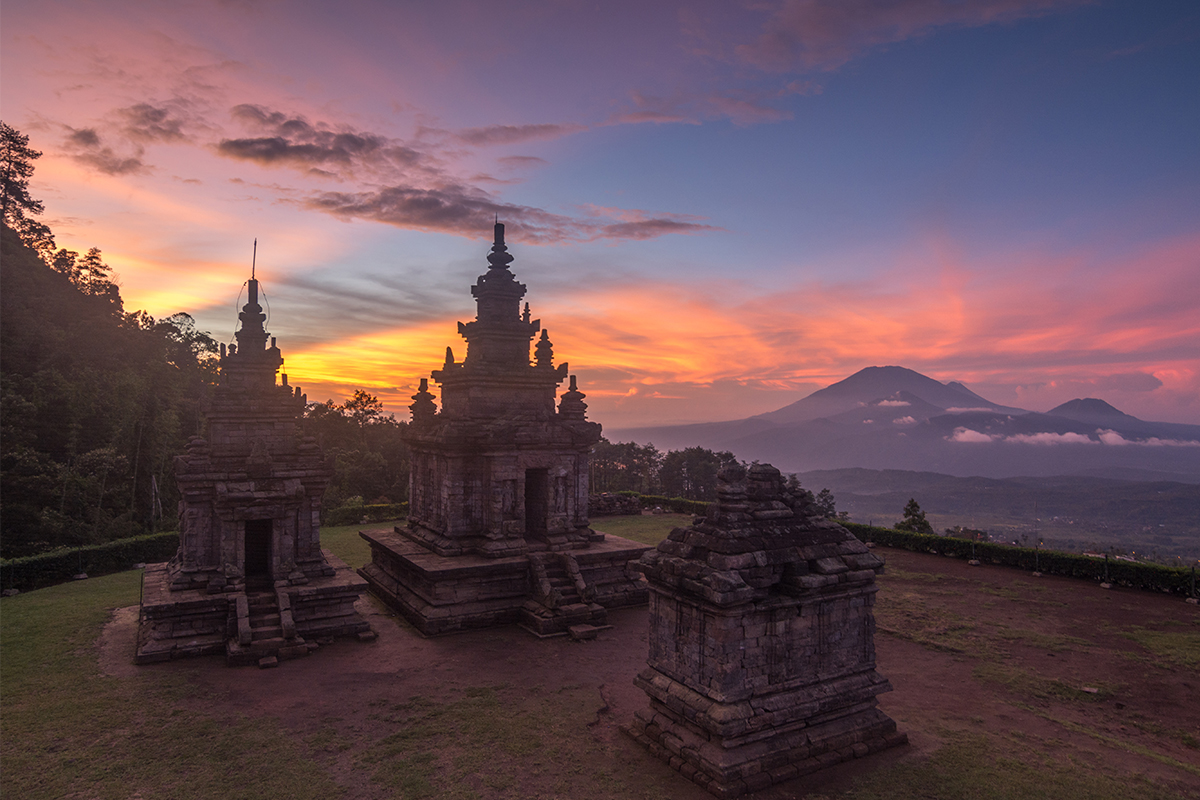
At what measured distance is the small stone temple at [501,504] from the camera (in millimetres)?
19234

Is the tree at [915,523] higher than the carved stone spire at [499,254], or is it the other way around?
the carved stone spire at [499,254]

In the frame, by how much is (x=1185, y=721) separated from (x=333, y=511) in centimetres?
3670

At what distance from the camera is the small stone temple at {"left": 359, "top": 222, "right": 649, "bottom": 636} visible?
757 inches

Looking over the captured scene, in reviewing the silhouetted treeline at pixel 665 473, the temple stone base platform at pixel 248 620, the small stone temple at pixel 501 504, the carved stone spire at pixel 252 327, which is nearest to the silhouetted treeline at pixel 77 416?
the carved stone spire at pixel 252 327

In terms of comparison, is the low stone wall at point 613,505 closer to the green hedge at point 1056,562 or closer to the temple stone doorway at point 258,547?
the green hedge at point 1056,562

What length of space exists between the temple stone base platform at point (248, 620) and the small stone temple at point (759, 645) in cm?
988

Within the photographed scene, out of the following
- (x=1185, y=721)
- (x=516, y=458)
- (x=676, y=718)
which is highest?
(x=516, y=458)

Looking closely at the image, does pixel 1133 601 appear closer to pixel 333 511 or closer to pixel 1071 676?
pixel 1071 676

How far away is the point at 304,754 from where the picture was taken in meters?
11.4

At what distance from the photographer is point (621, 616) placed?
2020 centimetres

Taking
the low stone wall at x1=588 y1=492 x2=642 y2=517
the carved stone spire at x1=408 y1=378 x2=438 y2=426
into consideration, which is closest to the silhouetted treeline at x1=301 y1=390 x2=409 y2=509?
the low stone wall at x1=588 y1=492 x2=642 y2=517

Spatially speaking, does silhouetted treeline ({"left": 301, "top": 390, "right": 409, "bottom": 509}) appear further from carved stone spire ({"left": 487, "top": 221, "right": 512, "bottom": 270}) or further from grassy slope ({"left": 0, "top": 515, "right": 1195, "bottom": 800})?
grassy slope ({"left": 0, "top": 515, "right": 1195, "bottom": 800})

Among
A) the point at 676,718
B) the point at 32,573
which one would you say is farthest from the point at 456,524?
the point at 32,573

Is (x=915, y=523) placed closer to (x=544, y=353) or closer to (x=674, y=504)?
(x=674, y=504)
